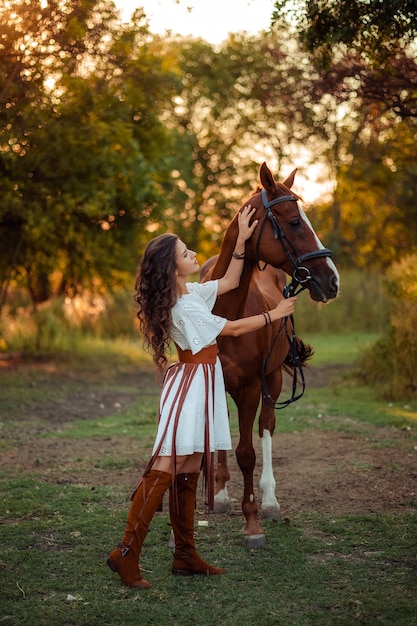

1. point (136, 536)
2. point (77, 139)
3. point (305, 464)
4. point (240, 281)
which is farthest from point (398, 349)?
point (136, 536)

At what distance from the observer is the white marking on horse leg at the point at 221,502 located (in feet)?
17.6

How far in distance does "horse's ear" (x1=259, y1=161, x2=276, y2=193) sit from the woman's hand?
16 centimetres

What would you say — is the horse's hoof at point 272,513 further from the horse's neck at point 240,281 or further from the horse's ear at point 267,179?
the horse's ear at point 267,179

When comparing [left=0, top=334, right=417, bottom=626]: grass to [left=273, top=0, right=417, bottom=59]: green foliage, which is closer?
[left=0, top=334, right=417, bottom=626]: grass

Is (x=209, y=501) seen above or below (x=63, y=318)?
below

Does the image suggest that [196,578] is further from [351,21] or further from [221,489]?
[351,21]

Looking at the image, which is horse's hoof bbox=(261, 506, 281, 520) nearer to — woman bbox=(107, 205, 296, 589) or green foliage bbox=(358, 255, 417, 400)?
woman bbox=(107, 205, 296, 589)

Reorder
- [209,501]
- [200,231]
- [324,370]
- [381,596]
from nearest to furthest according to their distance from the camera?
[381,596]
[209,501]
[324,370]
[200,231]

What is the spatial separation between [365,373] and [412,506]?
5.73 metres

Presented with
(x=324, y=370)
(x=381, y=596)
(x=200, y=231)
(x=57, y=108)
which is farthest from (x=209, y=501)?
(x=200, y=231)

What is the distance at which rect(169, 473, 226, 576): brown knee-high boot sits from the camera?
409 centimetres

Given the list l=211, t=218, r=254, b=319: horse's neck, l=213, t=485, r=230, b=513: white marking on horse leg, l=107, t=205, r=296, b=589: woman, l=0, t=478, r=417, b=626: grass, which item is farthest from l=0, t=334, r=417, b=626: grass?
l=211, t=218, r=254, b=319: horse's neck

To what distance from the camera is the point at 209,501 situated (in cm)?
416

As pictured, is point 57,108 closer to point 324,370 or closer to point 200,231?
point 324,370
